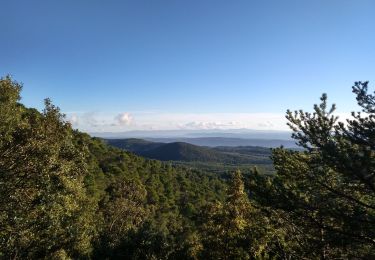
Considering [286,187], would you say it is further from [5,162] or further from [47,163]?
[5,162]

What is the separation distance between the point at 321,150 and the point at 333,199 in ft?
6.33

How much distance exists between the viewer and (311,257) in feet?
51.1

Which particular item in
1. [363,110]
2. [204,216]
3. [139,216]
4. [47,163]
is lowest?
[139,216]

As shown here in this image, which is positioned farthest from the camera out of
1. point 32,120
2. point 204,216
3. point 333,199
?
point 204,216

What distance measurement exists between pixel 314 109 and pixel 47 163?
1296 centimetres

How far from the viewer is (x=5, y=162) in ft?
60.5

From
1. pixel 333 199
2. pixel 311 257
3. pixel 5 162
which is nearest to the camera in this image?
pixel 333 199

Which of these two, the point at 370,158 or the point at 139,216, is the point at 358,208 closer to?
the point at 370,158

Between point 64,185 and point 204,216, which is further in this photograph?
point 204,216

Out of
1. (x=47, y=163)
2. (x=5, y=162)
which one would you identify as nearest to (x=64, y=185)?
(x=47, y=163)

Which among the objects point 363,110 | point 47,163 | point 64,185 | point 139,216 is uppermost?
point 363,110

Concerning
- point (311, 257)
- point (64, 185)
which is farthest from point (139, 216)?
point (311, 257)

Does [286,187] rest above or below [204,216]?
above

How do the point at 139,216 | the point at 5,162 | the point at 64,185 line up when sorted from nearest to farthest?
the point at 5,162, the point at 64,185, the point at 139,216
